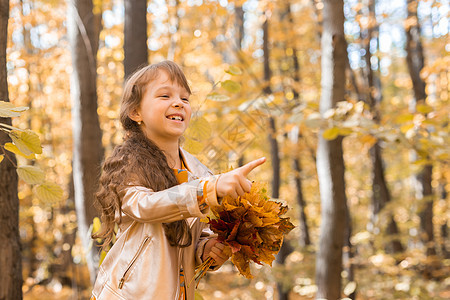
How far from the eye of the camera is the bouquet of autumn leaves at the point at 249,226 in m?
1.33

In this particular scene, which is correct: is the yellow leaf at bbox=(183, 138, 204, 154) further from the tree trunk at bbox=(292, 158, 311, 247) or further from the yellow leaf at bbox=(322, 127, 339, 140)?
the tree trunk at bbox=(292, 158, 311, 247)

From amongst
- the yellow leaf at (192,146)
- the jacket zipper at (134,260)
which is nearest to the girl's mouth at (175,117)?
the jacket zipper at (134,260)

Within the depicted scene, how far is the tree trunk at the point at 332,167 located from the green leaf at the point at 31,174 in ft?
7.79

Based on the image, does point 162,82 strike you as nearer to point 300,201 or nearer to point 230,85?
point 230,85

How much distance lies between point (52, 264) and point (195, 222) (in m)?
8.29

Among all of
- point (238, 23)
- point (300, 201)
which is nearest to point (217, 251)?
point (238, 23)

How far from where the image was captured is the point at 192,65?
980 cm

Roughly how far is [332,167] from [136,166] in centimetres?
225

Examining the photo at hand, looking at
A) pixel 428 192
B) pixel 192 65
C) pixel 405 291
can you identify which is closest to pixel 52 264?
pixel 192 65

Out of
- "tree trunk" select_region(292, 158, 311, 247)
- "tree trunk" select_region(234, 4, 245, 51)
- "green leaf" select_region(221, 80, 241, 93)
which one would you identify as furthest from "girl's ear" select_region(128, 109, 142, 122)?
"tree trunk" select_region(292, 158, 311, 247)

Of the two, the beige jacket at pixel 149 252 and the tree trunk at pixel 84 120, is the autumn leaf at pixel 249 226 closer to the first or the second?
the beige jacket at pixel 149 252

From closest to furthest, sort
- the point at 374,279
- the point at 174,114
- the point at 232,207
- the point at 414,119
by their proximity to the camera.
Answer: the point at 232,207 → the point at 174,114 → the point at 414,119 → the point at 374,279

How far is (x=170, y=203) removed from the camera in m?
1.24

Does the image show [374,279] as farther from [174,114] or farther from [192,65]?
[192,65]
